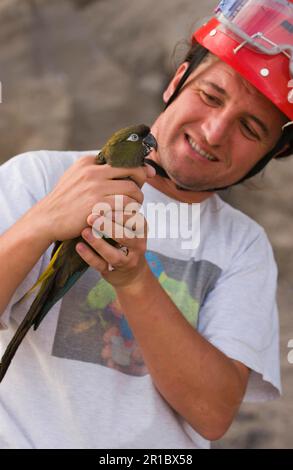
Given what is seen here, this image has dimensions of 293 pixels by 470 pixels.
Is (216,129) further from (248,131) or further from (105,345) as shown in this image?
(105,345)

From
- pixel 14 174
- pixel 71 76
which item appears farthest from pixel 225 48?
pixel 71 76

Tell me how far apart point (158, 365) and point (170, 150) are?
17.2 inches

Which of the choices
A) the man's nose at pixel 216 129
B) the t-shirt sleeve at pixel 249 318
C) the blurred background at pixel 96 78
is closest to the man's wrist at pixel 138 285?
the t-shirt sleeve at pixel 249 318

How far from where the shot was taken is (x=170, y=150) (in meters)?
1.42

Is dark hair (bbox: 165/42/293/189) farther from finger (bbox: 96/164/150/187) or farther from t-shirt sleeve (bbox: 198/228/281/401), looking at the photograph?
finger (bbox: 96/164/150/187)

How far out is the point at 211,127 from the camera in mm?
1396

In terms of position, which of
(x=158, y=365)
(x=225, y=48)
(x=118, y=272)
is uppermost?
(x=225, y=48)

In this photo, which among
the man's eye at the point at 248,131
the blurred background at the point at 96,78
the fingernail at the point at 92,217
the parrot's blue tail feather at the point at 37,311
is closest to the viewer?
the fingernail at the point at 92,217

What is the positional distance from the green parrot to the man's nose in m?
0.27

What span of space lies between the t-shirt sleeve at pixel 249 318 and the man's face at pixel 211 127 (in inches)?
7.3

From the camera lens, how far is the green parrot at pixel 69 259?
1.10 meters

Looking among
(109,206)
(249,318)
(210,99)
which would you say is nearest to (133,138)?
(109,206)

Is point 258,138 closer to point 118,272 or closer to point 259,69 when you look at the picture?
point 259,69

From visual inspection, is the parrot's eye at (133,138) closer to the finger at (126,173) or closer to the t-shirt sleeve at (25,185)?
the finger at (126,173)
